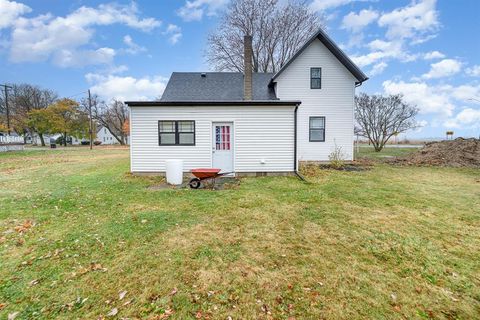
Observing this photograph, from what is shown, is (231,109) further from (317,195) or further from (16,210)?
(16,210)

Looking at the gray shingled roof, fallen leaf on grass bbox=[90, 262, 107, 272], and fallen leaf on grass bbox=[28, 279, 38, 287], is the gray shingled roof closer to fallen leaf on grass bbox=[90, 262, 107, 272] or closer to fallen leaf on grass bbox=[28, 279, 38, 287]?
fallen leaf on grass bbox=[90, 262, 107, 272]

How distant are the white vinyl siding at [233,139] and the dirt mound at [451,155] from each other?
380 inches

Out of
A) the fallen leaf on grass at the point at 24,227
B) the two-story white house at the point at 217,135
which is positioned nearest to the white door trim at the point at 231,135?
the two-story white house at the point at 217,135

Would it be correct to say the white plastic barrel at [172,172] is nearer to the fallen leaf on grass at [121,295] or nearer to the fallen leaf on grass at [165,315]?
the fallen leaf on grass at [121,295]

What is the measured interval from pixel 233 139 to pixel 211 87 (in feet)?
22.2

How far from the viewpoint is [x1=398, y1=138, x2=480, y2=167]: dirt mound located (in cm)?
1323

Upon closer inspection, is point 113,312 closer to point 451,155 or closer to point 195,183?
point 195,183

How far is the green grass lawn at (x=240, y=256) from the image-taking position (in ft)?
8.20

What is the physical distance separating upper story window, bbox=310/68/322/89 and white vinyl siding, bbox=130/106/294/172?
5339 mm

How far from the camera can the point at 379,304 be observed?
2506mm

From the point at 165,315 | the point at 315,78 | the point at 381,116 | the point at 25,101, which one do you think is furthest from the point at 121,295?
the point at 25,101

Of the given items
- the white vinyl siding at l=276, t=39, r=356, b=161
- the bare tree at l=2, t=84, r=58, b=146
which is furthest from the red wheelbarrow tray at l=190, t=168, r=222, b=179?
the bare tree at l=2, t=84, r=58, b=146

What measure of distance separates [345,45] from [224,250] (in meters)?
22.1

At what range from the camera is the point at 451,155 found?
14156 millimetres
